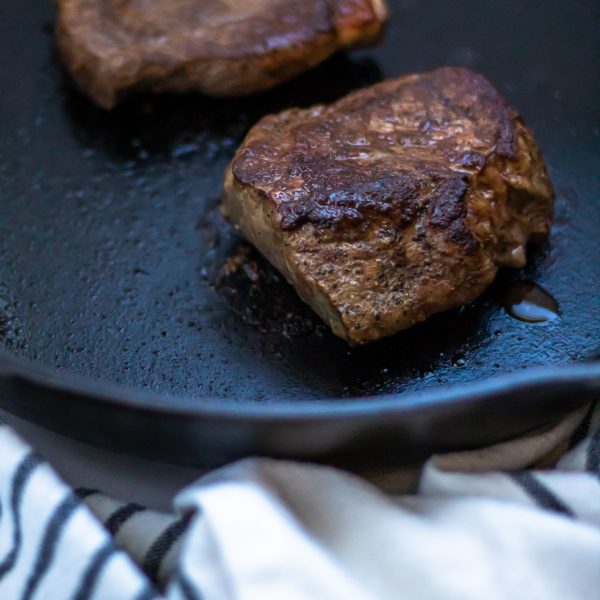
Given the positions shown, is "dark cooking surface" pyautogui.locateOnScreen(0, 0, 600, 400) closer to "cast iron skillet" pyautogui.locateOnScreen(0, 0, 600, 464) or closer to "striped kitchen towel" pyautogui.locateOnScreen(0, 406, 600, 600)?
"cast iron skillet" pyautogui.locateOnScreen(0, 0, 600, 464)

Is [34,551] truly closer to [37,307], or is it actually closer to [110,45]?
[37,307]

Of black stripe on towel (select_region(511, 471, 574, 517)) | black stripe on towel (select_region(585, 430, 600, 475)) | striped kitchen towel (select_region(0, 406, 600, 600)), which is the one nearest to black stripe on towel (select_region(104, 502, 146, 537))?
striped kitchen towel (select_region(0, 406, 600, 600))

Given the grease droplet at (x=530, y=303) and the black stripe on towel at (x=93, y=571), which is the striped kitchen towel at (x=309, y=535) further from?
the grease droplet at (x=530, y=303)

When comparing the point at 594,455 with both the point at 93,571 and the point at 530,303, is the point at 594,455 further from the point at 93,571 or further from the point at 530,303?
the point at 93,571

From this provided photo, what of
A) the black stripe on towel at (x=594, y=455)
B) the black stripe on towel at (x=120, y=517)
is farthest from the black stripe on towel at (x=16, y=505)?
the black stripe on towel at (x=594, y=455)

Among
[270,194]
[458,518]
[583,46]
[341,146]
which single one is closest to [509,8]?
[583,46]

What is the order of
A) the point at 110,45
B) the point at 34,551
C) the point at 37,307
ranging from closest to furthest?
the point at 34,551 → the point at 37,307 → the point at 110,45
